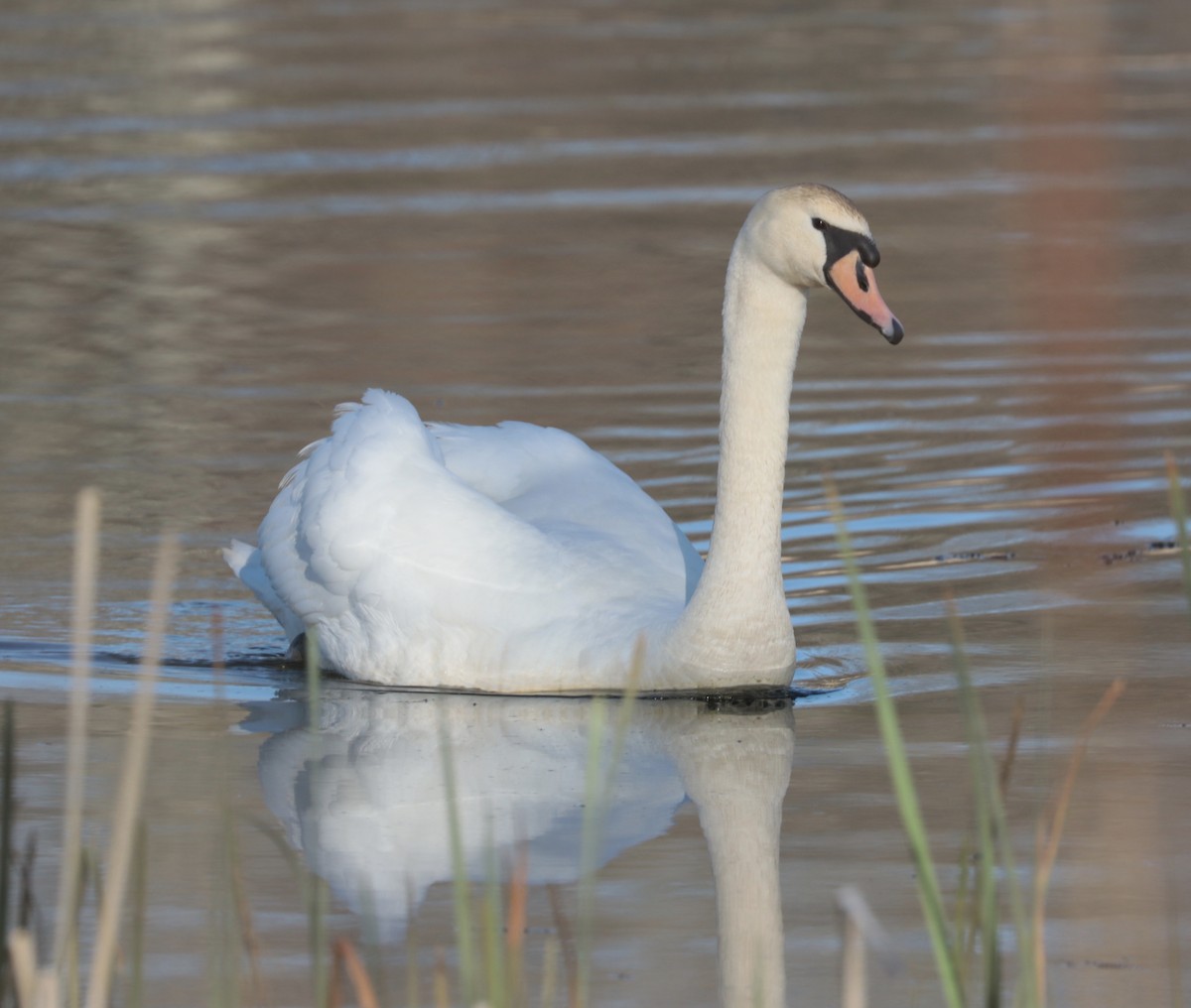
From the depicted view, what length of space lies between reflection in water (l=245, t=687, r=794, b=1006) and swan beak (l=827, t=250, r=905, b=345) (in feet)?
3.50

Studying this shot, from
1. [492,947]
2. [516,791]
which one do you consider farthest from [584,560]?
[492,947]

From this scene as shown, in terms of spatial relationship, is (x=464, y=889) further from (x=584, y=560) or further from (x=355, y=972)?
(x=584, y=560)

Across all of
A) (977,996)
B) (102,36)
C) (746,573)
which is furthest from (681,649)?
(102,36)

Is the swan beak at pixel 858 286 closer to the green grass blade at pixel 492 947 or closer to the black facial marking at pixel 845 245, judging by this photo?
the black facial marking at pixel 845 245

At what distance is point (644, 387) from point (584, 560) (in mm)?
4132

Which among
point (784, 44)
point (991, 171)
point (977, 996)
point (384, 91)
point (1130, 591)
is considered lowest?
point (977, 996)

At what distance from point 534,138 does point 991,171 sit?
3391 mm

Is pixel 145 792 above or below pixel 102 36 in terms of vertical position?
below

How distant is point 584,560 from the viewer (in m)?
6.95

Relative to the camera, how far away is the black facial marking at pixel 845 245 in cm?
641

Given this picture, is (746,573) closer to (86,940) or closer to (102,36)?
(86,940)

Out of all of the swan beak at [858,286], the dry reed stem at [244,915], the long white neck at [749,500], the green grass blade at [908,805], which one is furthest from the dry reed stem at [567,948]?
the swan beak at [858,286]

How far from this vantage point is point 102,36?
24.9 m

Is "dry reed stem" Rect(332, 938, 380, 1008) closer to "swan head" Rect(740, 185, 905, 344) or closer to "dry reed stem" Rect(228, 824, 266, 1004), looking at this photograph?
"dry reed stem" Rect(228, 824, 266, 1004)
